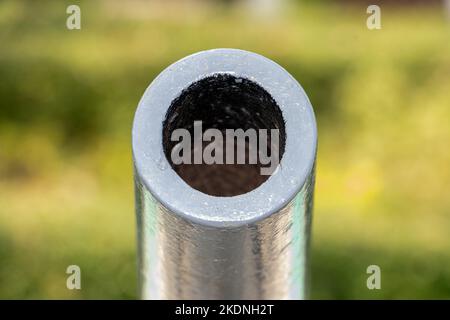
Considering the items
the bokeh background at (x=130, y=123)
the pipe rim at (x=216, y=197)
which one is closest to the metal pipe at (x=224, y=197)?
the pipe rim at (x=216, y=197)

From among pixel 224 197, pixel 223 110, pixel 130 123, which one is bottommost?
pixel 224 197

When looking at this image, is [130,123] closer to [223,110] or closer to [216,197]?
[223,110]

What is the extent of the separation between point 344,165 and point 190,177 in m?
1.73

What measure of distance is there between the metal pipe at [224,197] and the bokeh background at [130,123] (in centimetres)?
143

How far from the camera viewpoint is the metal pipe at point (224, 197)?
973mm

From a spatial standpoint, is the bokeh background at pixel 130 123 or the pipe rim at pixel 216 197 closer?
the pipe rim at pixel 216 197

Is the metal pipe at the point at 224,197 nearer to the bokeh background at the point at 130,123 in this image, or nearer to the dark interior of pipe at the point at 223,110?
the dark interior of pipe at the point at 223,110

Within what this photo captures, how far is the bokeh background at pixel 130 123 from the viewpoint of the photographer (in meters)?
2.62

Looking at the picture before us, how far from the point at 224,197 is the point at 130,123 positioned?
2.07 meters

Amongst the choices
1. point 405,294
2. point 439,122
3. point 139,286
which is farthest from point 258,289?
point 439,122

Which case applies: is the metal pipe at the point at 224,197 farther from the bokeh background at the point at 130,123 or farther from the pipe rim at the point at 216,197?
the bokeh background at the point at 130,123

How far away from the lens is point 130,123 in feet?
9.91

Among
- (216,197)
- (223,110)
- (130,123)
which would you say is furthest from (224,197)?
(130,123)

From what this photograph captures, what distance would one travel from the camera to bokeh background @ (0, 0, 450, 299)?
2.62 meters
